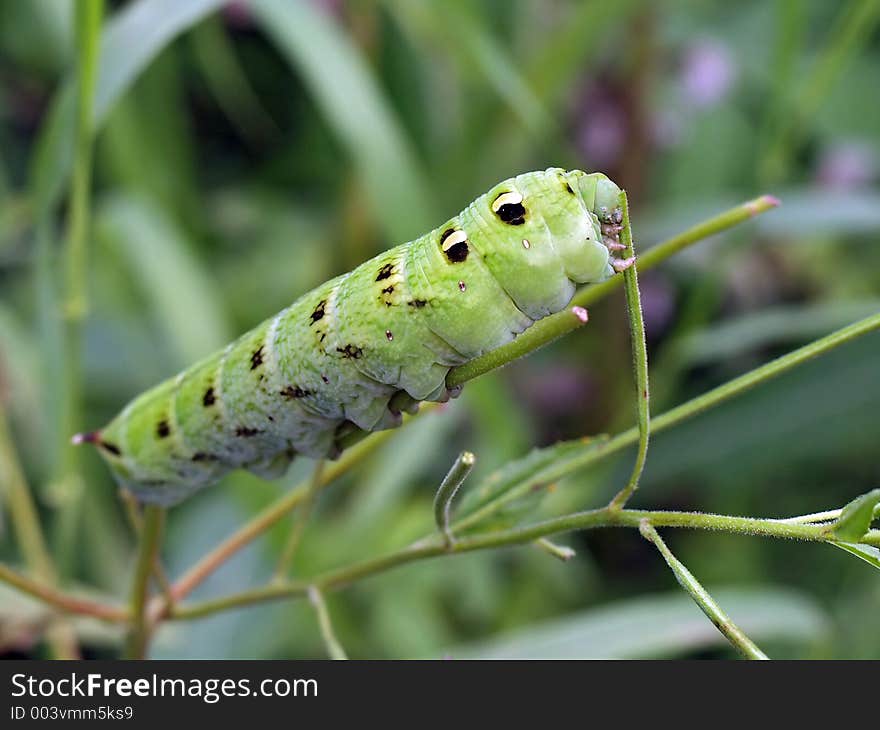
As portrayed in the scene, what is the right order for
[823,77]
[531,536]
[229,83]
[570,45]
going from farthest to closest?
[229,83], [570,45], [823,77], [531,536]

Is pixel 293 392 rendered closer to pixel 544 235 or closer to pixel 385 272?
pixel 385 272

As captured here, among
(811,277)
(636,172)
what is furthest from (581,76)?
(811,277)

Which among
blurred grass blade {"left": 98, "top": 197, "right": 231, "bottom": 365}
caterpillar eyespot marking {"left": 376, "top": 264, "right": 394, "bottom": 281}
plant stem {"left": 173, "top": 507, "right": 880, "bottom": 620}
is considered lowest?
plant stem {"left": 173, "top": 507, "right": 880, "bottom": 620}

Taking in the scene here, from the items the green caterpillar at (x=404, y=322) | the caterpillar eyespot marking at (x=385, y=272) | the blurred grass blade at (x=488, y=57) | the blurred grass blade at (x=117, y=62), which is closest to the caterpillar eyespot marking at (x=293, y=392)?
the green caterpillar at (x=404, y=322)

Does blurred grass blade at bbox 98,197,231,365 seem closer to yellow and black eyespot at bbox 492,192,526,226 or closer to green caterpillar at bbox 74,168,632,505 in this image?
green caterpillar at bbox 74,168,632,505

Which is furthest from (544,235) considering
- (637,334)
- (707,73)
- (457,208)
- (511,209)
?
(707,73)

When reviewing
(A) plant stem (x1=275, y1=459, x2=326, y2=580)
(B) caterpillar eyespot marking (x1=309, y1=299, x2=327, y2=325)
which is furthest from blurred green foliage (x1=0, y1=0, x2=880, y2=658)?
(B) caterpillar eyespot marking (x1=309, y1=299, x2=327, y2=325)
